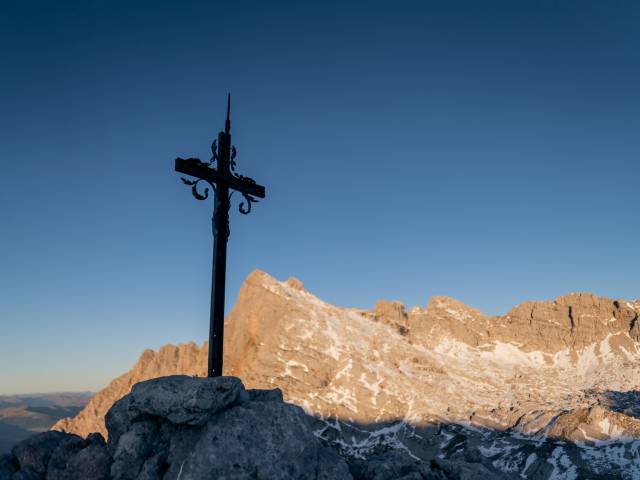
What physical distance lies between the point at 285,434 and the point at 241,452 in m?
1.11

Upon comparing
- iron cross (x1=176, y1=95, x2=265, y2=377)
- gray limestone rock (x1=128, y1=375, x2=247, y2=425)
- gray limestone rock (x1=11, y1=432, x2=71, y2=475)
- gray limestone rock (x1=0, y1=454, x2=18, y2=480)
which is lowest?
gray limestone rock (x1=0, y1=454, x2=18, y2=480)

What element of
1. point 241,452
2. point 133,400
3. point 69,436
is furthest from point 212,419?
point 69,436

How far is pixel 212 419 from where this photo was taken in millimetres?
11844

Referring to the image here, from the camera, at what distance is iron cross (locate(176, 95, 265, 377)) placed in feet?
47.0

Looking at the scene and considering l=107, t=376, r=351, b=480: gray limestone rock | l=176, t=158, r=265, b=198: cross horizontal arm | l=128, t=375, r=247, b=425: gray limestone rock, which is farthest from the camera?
l=176, t=158, r=265, b=198: cross horizontal arm

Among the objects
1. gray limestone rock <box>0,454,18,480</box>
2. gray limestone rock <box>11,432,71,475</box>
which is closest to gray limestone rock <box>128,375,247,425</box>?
gray limestone rock <box>11,432,71,475</box>

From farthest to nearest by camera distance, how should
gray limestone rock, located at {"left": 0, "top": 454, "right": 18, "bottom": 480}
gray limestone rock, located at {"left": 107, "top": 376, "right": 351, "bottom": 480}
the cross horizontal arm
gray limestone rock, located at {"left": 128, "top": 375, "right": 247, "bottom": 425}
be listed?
the cross horizontal arm
gray limestone rock, located at {"left": 0, "top": 454, "right": 18, "bottom": 480}
gray limestone rock, located at {"left": 128, "top": 375, "right": 247, "bottom": 425}
gray limestone rock, located at {"left": 107, "top": 376, "right": 351, "bottom": 480}

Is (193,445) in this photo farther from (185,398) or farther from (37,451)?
(37,451)

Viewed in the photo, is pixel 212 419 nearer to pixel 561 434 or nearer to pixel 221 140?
pixel 221 140

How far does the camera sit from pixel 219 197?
14938mm

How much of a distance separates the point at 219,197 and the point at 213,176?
637 mm

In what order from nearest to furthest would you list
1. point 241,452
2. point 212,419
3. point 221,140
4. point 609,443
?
point 241,452 → point 212,419 → point 221,140 → point 609,443

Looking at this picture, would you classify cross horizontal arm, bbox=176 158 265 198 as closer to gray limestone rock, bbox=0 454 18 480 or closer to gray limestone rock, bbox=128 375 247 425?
gray limestone rock, bbox=128 375 247 425

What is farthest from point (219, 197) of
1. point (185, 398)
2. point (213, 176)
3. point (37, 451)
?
point (37, 451)
